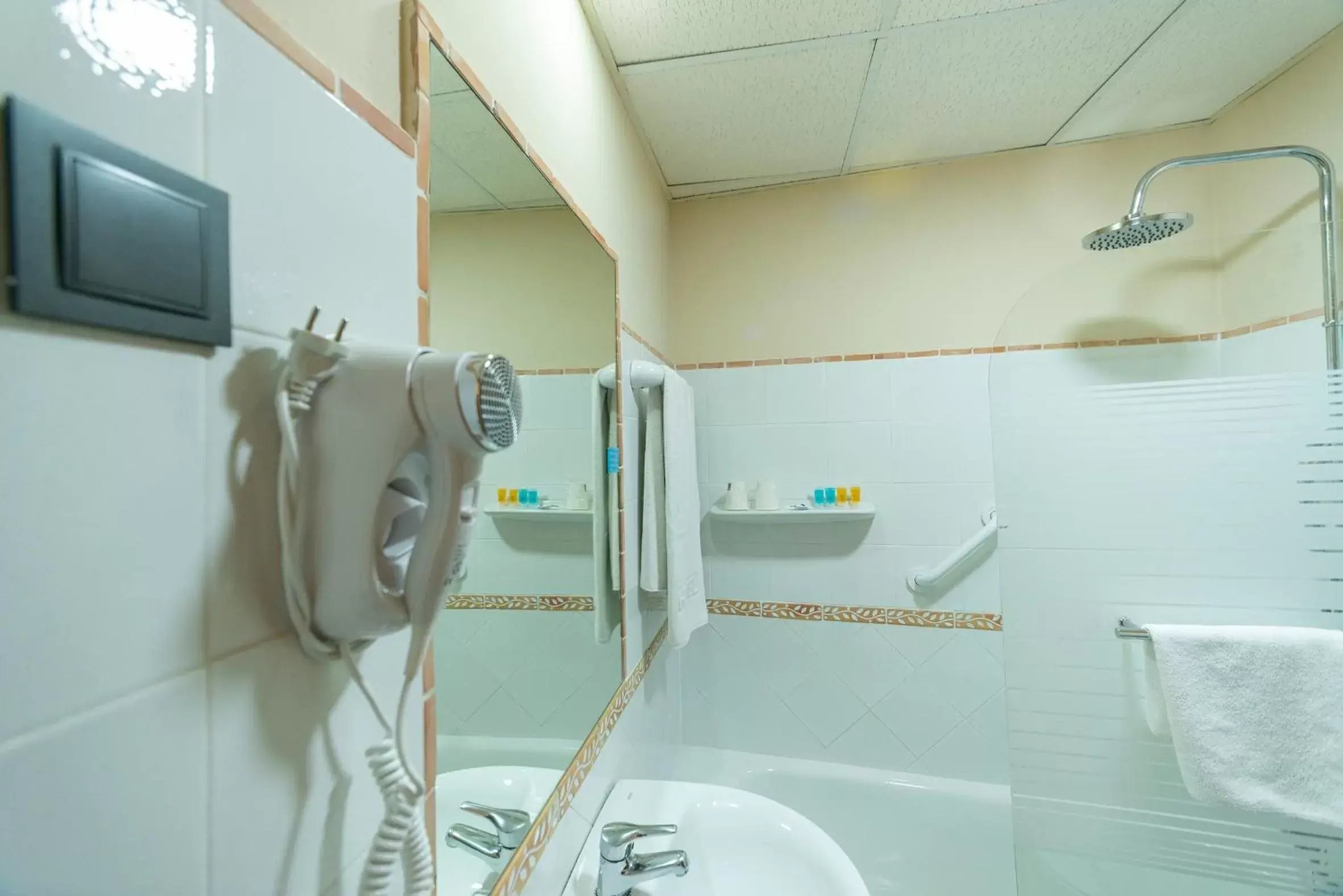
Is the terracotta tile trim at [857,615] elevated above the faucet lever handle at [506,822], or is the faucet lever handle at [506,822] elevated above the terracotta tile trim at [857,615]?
the faucet lever handle at [506,822]

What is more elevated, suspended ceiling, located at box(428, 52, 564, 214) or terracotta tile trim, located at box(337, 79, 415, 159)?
suspended ceiling, located at box(428, 52, 564, 214)

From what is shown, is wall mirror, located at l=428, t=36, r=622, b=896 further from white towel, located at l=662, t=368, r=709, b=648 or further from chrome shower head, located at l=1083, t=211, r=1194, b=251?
chrome shower head, located at l=1083, t=211, r=1194, b=251

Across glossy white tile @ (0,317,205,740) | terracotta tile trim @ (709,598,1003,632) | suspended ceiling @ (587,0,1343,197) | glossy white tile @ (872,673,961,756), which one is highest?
suspended ceiling @ (587,0,1343,197)

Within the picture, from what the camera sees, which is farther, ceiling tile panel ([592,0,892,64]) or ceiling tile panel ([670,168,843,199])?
ceiling tile panel ([670,168,843,199])

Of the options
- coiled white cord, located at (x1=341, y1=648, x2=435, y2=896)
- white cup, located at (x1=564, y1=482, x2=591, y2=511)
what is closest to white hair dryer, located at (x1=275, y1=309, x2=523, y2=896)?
coiled white cord, located at (x1=341, y1=648, x2=435, y2=896)

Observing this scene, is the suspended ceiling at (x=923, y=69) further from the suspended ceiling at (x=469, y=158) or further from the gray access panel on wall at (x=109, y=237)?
the gray access panel on wall at (x=109, y=237)

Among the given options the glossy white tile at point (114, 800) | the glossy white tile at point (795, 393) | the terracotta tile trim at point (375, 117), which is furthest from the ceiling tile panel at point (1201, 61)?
the glossy white tile at point (114, 800)

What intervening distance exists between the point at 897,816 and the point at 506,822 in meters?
1.45

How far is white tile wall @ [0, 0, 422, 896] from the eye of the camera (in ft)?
0.71

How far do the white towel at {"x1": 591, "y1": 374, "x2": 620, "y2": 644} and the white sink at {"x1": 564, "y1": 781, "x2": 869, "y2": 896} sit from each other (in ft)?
1.11

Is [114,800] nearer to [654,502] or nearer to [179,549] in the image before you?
[179,549]

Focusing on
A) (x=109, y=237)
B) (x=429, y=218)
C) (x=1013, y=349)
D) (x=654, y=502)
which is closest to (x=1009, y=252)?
(x=1013, y=349)

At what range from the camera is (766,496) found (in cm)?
164

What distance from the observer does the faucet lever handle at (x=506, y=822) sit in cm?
61
